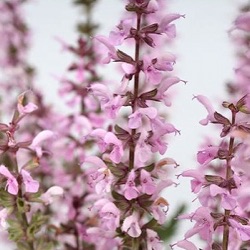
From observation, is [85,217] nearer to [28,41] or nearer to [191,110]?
[28,41]

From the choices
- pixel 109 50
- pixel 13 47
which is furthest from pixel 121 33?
pixel 13 47

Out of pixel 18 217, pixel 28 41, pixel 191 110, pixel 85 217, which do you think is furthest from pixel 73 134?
pixel 191 110

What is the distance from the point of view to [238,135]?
0.53 metres

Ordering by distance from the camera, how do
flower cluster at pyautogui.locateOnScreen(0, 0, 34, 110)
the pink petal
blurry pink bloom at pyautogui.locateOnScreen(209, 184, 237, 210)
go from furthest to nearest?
flower cluster at pyautogui.locateOnScreen(0, 0, 34, 110) < the pink petal < blurry pink bloom at pyautogui.locateOnScreen(209, 184, 237, 210)

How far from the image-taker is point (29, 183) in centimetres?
63

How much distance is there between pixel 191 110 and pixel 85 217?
0.89 meters

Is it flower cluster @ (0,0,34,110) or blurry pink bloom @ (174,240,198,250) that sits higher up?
blurry pink bloom @ (174,240,198,250)

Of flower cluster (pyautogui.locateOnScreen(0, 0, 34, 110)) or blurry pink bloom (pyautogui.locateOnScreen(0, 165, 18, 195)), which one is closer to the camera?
blurry pink bloom (pyautogui.locateOnScreen(0, 165, 18, 195))

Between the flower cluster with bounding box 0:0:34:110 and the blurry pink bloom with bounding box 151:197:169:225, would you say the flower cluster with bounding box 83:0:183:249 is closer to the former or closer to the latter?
the blurry pink bloom with bounding box 151:197:169:225

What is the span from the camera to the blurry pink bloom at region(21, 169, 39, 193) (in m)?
0.63

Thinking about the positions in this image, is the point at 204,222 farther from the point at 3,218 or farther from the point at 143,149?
the point at 3,218

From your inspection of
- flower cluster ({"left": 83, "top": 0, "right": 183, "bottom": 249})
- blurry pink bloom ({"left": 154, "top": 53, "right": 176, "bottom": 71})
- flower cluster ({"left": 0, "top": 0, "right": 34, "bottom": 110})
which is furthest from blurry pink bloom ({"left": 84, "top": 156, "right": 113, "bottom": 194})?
flower cluster ({"left": 0, "top": 0, "right": 34, "bottom": 110})

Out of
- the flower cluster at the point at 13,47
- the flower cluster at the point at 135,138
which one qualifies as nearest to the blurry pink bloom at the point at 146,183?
the flower cluster at the point at 135,138

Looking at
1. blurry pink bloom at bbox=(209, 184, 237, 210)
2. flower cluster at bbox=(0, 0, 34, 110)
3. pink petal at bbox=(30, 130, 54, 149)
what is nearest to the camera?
blurry pink bloom at bbox=(209, 184, 237, 210)
